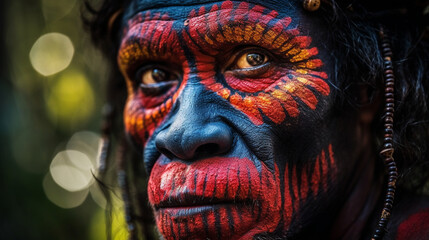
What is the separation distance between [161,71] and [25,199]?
90.5 inches

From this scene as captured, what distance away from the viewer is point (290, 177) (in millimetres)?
1633

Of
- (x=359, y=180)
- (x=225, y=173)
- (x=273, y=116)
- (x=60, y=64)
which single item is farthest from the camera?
(x=60, y=64)

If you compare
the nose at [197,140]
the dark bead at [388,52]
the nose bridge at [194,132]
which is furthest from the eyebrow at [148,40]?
the dark bead at [388,52]

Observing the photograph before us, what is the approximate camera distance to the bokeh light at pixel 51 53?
3.88 meters

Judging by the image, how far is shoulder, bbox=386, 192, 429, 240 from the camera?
1.64 meters

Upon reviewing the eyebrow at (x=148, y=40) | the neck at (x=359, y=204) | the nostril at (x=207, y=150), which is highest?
the eyebrow at (x=148, y=40)

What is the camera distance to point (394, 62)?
1811 millimetres

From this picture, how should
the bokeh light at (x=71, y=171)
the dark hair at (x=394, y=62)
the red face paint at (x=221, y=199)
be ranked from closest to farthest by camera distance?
the red face paint at (x=221, y=199) < the dark hair at (x=394, y=62) < the bokeh light at (x=71, y=171)

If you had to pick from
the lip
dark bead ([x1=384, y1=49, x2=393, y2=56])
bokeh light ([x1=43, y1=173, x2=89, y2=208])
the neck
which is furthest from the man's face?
bokeh light ([x1=43, y1=173, x2=89, y2=208])

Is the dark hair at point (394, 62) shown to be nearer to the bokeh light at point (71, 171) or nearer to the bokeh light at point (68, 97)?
the bokeh light at point (68, 97)

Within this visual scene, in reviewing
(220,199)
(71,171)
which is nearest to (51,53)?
(71,171)

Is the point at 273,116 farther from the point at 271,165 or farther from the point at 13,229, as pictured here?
the point at 13,229

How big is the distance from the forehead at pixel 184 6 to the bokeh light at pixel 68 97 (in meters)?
2.22

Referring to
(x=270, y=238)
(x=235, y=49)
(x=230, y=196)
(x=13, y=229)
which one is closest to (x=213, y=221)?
(x=230, y=196)
